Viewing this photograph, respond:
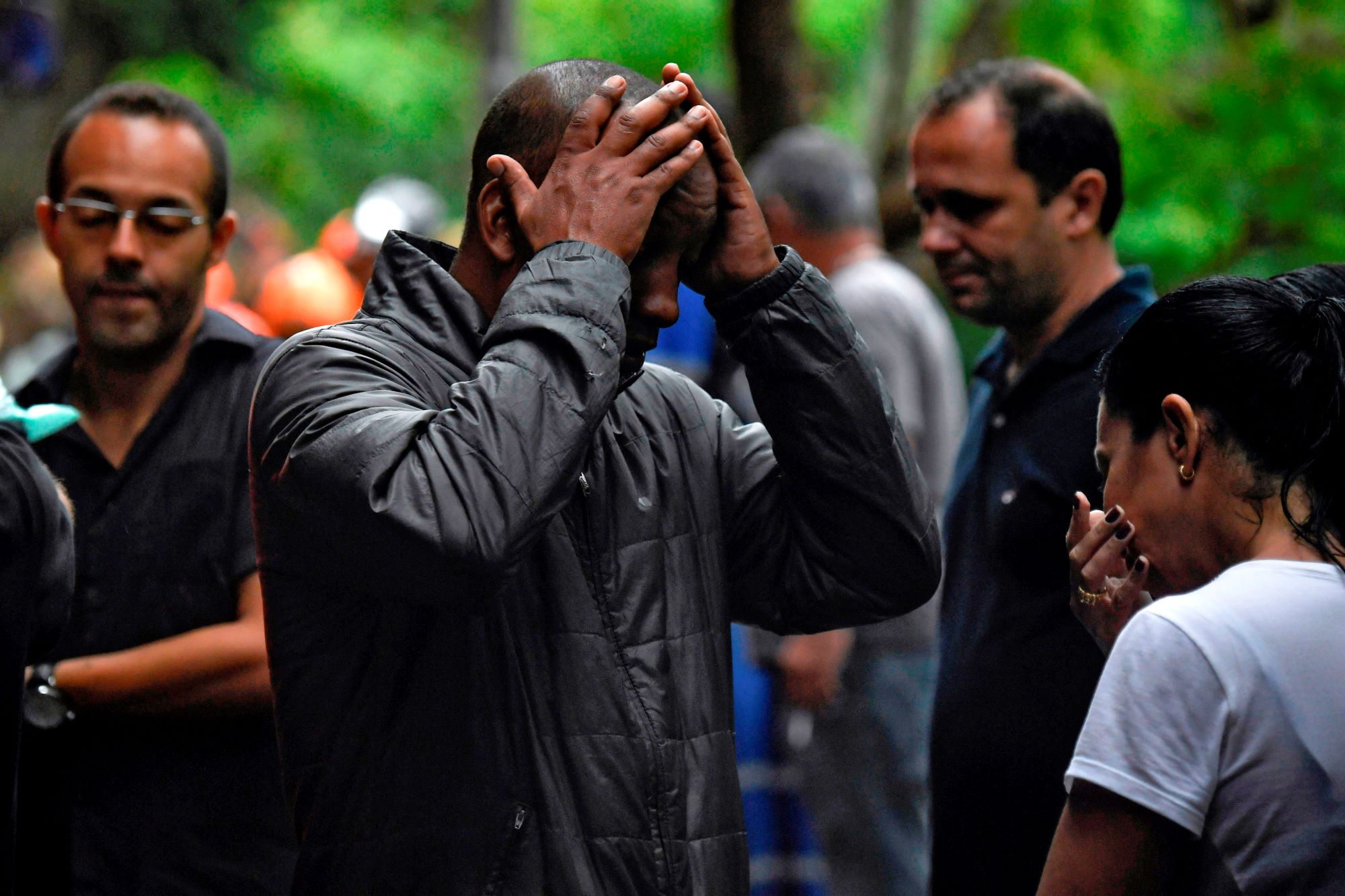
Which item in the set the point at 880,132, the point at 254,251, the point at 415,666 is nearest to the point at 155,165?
the point at 415,666

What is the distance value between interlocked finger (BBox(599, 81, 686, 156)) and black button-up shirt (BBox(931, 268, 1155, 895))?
4.69 ft

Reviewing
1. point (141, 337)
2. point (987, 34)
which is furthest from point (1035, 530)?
point (987, 34)

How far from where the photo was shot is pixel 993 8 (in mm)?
9703

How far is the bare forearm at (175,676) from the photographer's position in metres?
3.10

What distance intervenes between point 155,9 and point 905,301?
20.2 m

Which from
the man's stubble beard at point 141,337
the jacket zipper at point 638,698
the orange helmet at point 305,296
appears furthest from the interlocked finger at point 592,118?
the orange helmet at point 305,296

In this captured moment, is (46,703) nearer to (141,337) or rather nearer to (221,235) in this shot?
(141,337)

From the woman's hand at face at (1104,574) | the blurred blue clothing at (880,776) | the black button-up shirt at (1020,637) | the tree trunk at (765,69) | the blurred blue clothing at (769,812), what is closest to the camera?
the woman's hand at face at (1104,574)

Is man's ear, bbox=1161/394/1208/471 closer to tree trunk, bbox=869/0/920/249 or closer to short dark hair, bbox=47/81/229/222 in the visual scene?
short dark hair, bbox=47/81/229/222

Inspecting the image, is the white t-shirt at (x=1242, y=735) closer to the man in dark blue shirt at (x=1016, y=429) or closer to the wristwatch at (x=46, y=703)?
the man in dark blue shirt at (x=1016, y=429)

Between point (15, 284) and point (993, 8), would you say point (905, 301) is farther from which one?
point (15, 284)

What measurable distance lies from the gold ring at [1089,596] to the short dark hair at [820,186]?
3.76m

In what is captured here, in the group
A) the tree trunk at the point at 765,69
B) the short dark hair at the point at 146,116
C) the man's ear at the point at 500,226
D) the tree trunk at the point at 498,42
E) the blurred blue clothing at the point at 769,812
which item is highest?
the tree trunk at the point at 498,42

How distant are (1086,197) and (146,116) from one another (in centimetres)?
220
